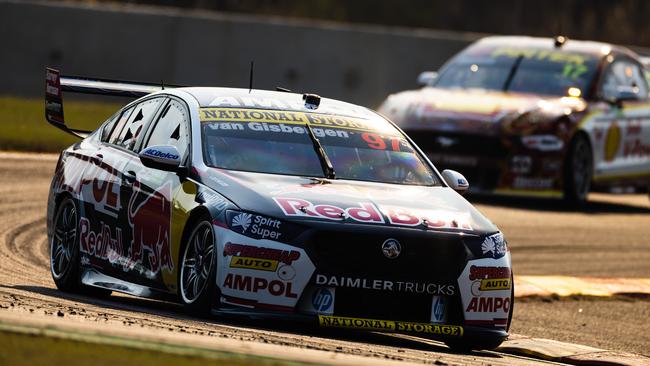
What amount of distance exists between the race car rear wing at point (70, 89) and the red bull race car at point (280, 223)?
520 millimetres

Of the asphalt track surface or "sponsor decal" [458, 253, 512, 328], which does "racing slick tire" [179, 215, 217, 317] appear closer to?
the asphalt track surface

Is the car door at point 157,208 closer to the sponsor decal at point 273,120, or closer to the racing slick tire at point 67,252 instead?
the sponsor decal at point 273,120

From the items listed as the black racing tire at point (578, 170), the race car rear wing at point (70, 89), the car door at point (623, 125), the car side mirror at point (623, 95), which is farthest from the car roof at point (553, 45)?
the race car rear wing at point (70, 89)

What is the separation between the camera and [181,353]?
6.03 m

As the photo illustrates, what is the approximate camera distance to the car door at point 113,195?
9.66m

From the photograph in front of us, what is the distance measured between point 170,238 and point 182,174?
1.23 feet

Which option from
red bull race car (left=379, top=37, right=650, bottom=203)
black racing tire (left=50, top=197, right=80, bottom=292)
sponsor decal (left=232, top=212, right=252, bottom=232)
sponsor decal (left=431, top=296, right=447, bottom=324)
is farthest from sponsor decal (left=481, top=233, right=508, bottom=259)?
red bull race car (left=379, top=37, right=650, bottom=203)

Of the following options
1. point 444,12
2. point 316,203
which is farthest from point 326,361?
point 444,12

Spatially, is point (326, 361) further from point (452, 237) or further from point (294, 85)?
point (294, 85)

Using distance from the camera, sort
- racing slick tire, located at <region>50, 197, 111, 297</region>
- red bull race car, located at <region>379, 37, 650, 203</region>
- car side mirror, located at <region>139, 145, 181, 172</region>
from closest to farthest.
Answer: car side mirror, located at <region>139, 145, 181, 172</region>
racing slick tire, located at <region>50, 197, 111, 297</region>
red bull race car, located at <region>379, 37, 650, 203</region>

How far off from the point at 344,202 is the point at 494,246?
0.81 metres

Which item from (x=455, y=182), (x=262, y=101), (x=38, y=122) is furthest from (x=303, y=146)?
(x=38, y=122)

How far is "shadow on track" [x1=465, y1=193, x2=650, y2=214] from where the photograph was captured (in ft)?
57.1

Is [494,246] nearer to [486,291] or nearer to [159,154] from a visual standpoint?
[486,291]
